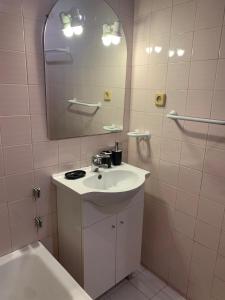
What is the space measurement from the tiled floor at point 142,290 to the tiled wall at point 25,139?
62 cm

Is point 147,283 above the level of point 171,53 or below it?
below

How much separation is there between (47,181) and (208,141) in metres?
1.07

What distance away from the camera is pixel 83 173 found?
4.98ft

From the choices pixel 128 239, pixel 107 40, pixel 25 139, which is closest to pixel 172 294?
pixel 128 239

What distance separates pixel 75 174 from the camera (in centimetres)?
149

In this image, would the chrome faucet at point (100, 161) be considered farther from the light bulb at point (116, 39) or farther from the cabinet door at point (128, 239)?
the light bulb at point (116, 39)

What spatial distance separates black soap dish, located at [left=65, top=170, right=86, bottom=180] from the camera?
1447 mm

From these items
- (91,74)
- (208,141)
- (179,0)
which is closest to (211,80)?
(208,141)

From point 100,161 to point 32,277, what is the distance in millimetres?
851

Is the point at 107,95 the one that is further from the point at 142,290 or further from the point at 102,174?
the point at 142,290

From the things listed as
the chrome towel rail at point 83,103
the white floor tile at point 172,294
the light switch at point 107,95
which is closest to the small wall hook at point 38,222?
the chrome towel rail at point 83,103

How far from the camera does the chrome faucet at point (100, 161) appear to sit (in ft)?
5.25

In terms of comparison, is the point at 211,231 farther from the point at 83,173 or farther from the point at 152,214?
the point at 83,173

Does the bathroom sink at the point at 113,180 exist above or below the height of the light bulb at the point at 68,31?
below
